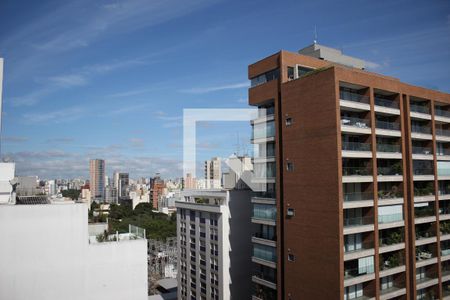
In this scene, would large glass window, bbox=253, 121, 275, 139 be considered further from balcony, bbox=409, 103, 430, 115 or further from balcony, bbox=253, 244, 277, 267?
balcony, bbox=409, 103, 430, 115

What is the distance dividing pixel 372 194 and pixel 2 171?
19674 mm

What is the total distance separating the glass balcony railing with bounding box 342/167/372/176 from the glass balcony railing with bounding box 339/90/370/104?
3.89m

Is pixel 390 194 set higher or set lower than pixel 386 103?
lower

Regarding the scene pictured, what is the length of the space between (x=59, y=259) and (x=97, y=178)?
468 ft

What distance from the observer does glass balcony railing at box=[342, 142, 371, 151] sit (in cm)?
1820

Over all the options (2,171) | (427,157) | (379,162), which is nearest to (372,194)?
(379,162)

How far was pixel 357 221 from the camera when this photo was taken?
18344mm

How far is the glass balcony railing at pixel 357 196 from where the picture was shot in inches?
705

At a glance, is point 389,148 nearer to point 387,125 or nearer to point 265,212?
point 387,125

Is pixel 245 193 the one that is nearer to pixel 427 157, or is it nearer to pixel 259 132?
pixel 259 132

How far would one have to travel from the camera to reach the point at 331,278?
1717 cm

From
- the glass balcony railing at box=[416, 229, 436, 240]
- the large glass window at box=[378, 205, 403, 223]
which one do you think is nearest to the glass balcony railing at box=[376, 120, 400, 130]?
the large glass window at box=[378, 205, 403, 223]

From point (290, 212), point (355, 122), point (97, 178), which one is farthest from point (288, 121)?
point (97, 178)

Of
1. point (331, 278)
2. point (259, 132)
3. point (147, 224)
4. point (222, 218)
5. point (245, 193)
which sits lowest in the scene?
Result: point (147, 224)
